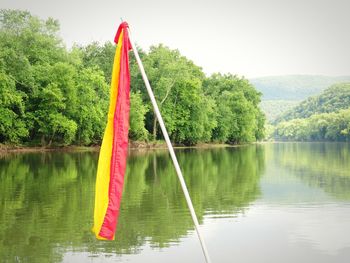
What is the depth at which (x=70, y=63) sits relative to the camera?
73750mm

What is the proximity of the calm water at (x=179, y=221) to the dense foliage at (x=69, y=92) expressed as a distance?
3403cm

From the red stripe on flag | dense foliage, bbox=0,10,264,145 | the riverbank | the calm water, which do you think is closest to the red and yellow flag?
the red stripe on flag

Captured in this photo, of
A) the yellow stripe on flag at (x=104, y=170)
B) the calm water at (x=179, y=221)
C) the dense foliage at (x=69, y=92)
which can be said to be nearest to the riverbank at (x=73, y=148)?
the dense foliage at (x=69, y=92)

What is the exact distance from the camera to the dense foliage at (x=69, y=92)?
6147cm

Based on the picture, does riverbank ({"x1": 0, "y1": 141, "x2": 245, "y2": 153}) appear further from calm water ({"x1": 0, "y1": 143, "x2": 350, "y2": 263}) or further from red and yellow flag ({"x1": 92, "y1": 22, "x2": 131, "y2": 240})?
red and yellow flag ({"x1": 92, "y1": 22, "x2": 131, "y2": 240})

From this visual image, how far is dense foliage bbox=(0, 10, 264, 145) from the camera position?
202 feet

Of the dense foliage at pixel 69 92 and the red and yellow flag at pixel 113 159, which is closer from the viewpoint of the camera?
the red and yellow flag at pixel 113 159

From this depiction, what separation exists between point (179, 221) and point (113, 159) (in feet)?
32.0

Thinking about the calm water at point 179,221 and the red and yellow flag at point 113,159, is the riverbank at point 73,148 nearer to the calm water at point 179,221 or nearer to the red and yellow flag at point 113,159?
the calm water at point 179,221

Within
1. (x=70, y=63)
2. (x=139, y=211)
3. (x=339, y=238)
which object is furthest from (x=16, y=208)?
(x=70, y=63)

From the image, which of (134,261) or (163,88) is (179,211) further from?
(163,88)

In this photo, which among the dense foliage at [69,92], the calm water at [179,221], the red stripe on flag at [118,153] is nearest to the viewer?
the red stripe on flag at [118,153]

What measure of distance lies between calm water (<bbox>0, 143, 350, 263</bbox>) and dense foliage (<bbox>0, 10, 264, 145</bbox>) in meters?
34.0

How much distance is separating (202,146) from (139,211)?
249 feet
